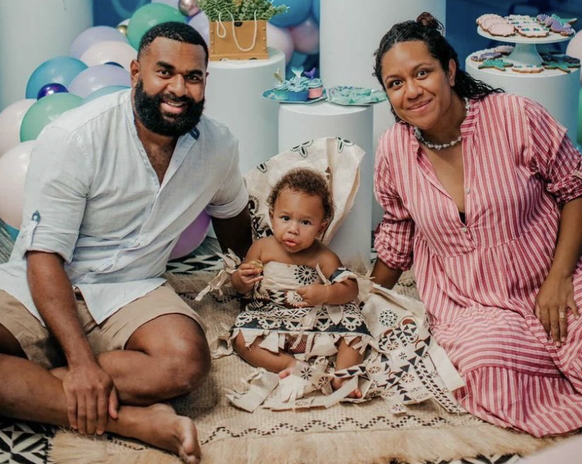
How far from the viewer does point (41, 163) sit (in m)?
2.44

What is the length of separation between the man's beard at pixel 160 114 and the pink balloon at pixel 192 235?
2.18 feet

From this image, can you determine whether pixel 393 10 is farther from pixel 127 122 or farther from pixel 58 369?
pixel 58 369

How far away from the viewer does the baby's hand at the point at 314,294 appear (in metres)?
2.68

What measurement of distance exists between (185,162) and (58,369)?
0.65 m

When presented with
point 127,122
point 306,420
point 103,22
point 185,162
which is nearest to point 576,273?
point 306,420

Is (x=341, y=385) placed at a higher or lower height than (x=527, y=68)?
lower

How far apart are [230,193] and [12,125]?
116 centimetres

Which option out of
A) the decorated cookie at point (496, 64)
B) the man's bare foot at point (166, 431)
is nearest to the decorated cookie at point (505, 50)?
the decorated cookie at point (496, 64)

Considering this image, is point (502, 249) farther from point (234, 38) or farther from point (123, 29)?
point (123, 29)

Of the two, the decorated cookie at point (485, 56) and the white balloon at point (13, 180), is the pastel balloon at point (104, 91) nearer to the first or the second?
the white balloon at point (13, 180)

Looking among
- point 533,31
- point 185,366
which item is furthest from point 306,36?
point 185,366

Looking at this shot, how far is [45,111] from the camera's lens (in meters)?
3.28

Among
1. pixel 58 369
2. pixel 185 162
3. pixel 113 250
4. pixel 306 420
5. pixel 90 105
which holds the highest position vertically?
pixel 90 105

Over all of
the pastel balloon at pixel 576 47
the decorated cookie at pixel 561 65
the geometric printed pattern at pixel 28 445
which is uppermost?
the decorated cookie at pixel 561 65
